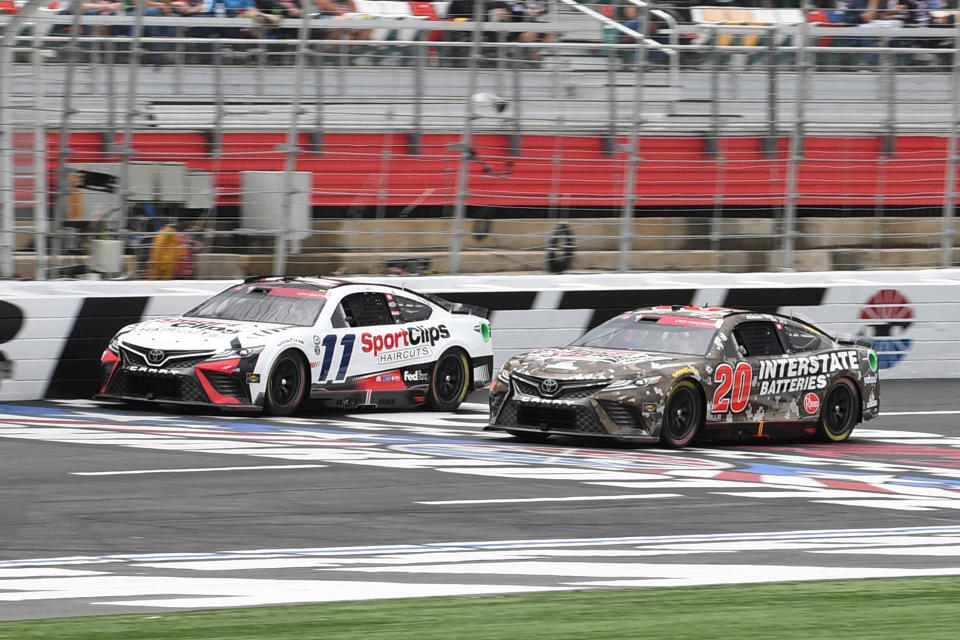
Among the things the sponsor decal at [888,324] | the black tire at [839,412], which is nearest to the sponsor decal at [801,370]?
the black tire at [839,412]

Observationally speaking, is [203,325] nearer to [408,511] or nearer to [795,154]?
[408,511]

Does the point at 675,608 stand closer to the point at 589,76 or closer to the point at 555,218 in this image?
the point at 555,218

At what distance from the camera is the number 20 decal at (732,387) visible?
13773 mm

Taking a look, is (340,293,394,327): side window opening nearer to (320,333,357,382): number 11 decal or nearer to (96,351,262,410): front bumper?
(320,333,357,382): number 11 decal

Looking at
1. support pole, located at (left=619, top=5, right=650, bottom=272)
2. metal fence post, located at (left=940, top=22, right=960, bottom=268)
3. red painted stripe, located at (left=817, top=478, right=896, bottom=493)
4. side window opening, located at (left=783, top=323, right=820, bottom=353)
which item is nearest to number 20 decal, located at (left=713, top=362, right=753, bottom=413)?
side window opening, located at (left=783, top=323, right=820, bottom=353)

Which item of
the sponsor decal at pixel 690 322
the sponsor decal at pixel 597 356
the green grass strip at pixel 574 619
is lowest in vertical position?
the green grass strip at pixel 574 619

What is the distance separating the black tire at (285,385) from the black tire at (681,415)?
3543mm

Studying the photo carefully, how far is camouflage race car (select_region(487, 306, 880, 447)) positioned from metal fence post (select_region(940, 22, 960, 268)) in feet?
19.2

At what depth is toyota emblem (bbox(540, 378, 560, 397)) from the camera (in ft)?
43.7

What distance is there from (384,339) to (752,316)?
3546 mm

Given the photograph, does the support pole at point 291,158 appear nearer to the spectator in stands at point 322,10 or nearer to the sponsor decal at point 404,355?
the spectator in stands at point 322,10

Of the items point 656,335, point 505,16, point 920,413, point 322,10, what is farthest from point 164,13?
point 920,413

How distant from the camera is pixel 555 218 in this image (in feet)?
62.7

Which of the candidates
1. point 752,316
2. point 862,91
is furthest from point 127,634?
point 862,91
